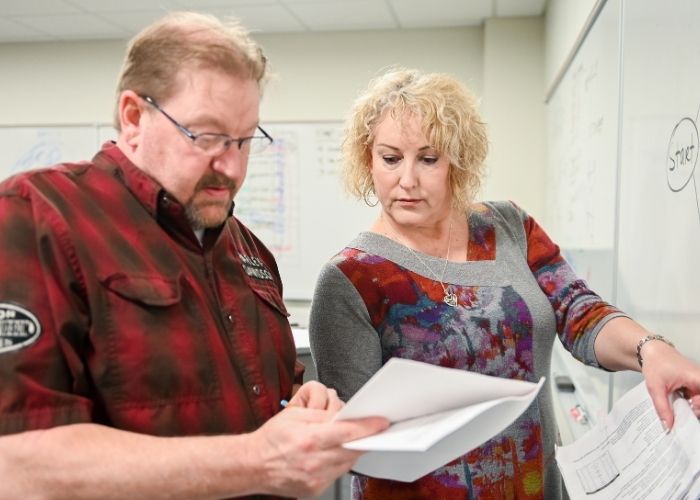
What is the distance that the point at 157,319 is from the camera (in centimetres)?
75

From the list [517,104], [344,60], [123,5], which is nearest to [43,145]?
[123,5]

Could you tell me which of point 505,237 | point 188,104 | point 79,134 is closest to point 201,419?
point 188,104

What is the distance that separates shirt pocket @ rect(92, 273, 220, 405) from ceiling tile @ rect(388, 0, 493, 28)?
284cm

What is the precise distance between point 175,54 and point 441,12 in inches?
114

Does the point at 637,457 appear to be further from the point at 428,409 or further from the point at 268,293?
the point at 268,293

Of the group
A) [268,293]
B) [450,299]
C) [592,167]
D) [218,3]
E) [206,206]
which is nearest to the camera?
[206,206]

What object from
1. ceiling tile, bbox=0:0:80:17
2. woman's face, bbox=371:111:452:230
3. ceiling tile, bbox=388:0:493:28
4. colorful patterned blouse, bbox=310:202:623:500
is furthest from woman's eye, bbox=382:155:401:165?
ceiling tile, bbox=0:0:80:17

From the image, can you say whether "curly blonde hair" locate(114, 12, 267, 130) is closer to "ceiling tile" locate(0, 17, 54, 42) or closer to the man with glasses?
the man with glasses

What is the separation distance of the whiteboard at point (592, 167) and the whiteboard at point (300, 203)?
1.58m

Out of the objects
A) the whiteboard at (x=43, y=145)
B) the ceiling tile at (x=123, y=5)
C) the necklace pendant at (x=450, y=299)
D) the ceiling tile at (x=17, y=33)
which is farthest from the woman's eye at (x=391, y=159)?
the whiteboard at (x=43, y=145)

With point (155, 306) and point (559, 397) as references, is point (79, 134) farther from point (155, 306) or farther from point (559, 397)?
point (155, 306)

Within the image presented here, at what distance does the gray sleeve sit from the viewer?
1054mm

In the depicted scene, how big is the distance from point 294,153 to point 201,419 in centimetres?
329

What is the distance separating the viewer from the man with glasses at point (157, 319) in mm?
652
